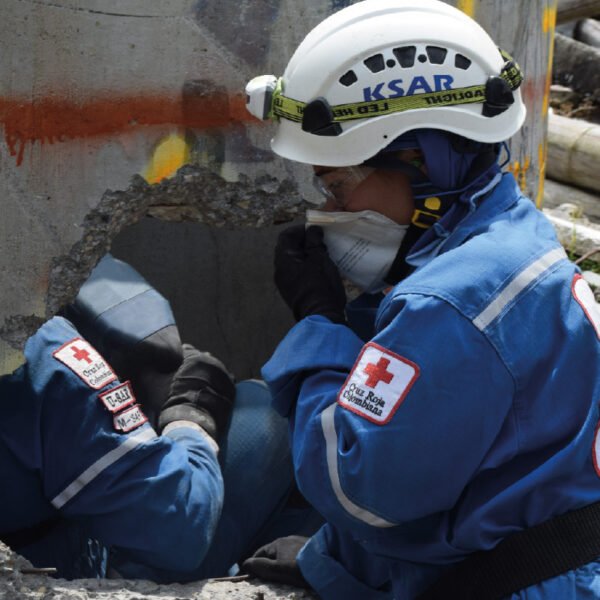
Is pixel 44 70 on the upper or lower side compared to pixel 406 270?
upper

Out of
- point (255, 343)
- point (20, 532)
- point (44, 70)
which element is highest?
point (44, 70)

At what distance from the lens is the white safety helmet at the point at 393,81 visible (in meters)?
2.16

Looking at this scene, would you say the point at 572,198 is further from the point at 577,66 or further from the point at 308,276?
the point at 308,276

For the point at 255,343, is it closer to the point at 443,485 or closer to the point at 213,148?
the point at 213,148

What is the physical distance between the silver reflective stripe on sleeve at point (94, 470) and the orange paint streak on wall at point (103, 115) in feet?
2.36

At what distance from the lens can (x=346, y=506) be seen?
1987 millimetres

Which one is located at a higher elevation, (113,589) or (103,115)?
(103,115)

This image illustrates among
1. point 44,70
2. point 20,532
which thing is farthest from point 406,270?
point 20,532

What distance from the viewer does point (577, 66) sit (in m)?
7.77

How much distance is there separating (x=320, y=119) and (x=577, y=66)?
6.07 metres

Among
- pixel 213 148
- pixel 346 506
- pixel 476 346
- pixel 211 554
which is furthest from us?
pixel 211 554

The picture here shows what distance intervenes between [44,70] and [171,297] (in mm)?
1953

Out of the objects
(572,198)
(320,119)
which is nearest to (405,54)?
(320,119)

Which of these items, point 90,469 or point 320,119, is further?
point 90,469
